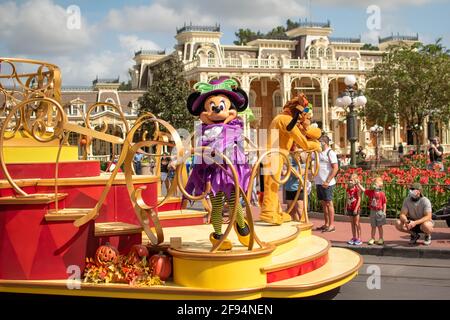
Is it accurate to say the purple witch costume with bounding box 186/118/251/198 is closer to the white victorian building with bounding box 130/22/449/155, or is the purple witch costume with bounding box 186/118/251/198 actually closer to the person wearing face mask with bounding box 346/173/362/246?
the person wearing face mask with bounding box 346/173/362/246

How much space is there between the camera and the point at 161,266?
5066 mm

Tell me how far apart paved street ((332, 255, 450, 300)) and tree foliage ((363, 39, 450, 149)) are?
23.0m

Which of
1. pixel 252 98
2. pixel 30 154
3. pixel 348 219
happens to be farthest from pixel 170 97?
pixel 30 154

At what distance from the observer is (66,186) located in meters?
6.11

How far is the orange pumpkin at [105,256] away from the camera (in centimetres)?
522

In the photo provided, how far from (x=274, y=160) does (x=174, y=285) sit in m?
2.50

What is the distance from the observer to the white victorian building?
41312 millimetres

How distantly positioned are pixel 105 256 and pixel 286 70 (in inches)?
1512

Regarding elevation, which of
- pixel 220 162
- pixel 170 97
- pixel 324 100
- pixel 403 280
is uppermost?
pixel 324 100

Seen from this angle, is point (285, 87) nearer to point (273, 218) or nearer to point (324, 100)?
point (324, 100)

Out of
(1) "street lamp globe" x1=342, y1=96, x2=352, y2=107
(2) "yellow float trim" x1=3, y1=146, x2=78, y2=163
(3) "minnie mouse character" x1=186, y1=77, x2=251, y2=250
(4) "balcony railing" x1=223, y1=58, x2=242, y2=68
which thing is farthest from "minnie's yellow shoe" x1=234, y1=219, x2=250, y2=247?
(4) "balcony railing" x1=223, y1=58, x2=242, y2=68

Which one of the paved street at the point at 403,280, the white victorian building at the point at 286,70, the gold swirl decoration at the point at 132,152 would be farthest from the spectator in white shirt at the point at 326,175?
the white victorian building at the point at 286,70

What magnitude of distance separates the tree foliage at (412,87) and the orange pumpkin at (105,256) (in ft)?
87.3
